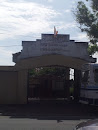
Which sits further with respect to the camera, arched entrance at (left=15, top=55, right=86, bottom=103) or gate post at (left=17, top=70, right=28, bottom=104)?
gate post at (left=17, top=70, right=28, bottom=104)

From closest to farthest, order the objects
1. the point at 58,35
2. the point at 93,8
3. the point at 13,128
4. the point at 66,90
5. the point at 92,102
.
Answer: the point at 13,128 < the point at 92,102 < the point at 58,35 < the point at 93,8 < the point at 66,90

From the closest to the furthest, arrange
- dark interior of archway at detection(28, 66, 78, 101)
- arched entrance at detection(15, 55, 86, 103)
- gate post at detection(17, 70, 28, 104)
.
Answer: arched entrance at detection(15, 55, 86, 103) → gate post at detection(17, 70, 28, 104) → dark interior of archway at detection(28, 66, 78, 101)

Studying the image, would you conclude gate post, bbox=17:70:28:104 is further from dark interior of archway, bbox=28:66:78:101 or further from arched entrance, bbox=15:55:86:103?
dark interior of archway, bbox=28:66:78:101

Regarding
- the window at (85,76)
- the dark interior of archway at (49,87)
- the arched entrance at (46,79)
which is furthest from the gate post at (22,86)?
the window at (85,76)

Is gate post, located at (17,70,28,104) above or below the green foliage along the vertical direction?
below

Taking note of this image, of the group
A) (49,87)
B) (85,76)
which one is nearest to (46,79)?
(49,87)

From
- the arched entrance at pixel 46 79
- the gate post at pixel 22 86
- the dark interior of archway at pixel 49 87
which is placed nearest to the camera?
the arched entrance at pixel 46 79

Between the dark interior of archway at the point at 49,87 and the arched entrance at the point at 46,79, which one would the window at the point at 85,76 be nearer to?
the arched entrance at the point at 46,79

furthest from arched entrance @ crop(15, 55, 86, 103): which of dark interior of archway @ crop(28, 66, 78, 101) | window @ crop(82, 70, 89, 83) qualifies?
window @ crop(82, 70, 89, 83)

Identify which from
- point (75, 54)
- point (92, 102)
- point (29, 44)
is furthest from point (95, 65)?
point (29, 44)

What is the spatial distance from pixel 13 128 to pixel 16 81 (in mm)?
11776

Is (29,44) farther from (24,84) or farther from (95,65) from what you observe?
(95,65)

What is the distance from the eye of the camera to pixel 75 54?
23.5 metres

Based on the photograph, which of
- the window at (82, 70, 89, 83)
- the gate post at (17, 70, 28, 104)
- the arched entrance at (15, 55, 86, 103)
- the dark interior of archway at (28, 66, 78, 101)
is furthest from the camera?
the dark interior of archway at (28, 66, 78, 101)
